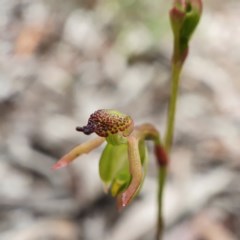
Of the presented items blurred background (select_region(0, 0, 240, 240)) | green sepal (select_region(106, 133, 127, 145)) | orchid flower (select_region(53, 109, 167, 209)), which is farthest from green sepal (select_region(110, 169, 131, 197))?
blurred background (select_region(0, 0, 240, 240))

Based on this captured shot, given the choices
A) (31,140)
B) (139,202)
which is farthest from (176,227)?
(31,140)

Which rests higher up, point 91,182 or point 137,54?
point 137,54

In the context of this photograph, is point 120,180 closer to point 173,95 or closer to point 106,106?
point 173,95

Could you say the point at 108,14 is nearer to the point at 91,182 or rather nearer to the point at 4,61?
the point at 4,61

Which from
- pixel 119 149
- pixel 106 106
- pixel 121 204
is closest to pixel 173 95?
pixel 119 149

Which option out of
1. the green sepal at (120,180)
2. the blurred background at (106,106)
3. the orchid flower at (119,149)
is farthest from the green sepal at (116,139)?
the blurred background at (106,106)

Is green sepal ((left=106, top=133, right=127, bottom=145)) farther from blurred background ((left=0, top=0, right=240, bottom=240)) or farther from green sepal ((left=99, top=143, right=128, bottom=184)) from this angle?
blurred background ((left=0, top=0, right=240, bottom=240))

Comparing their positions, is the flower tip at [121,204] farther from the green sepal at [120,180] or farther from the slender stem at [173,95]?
the slender stem at [173,95]
